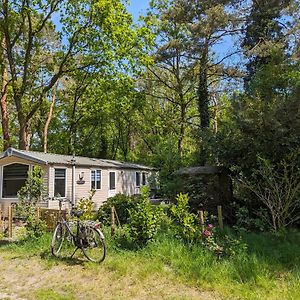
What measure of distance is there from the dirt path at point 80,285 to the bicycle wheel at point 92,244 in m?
0.34

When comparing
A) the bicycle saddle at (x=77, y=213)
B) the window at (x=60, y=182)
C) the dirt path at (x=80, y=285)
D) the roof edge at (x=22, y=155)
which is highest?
the roof edge at (x=22, y=155)

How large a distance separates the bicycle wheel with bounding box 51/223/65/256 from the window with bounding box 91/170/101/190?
9.77 m

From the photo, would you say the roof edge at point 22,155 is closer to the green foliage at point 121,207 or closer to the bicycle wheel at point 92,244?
the green foliage at point 121,207

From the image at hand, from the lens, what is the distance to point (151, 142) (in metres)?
27.5

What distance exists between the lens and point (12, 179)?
47.0 feet

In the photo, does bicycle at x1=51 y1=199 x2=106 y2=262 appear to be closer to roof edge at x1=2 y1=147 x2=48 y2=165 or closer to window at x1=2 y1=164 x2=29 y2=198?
roof edge at x1=2 y1=147 x2=48 y2=165

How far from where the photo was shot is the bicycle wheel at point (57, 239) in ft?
20.3

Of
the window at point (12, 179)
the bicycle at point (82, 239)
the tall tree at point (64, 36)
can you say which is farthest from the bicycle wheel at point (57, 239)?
the tall tree at point (64, 36)

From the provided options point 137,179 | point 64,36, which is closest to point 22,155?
point 64,36

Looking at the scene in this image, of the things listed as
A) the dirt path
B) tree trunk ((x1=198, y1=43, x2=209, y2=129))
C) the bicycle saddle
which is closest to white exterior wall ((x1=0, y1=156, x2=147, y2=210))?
tree trunk ((x1=198, y1=43, x2=209, y2=129))

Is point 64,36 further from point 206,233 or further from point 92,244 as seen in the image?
point 206,233

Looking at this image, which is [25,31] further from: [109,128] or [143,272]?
[143,272]

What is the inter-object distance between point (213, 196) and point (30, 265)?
191 inches

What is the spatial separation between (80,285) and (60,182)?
32.2 feet
